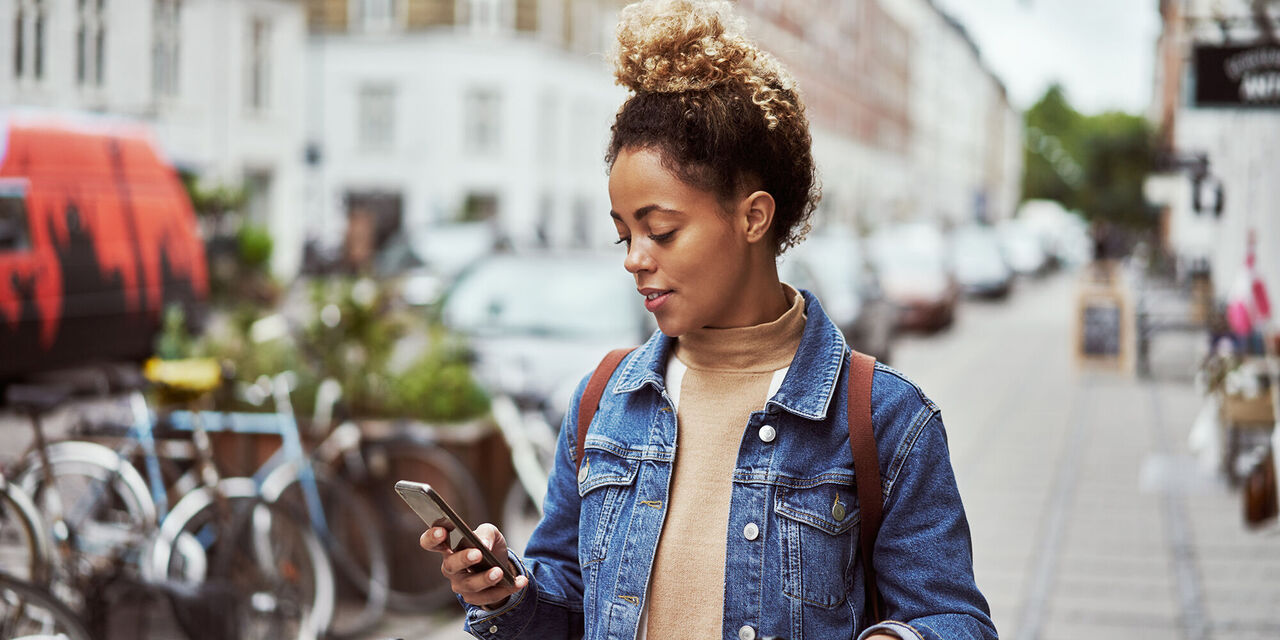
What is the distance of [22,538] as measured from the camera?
440 centimetres

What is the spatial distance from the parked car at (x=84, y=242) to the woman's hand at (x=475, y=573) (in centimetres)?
961

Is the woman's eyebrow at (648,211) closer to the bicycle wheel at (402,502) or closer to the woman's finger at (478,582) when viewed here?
the woman's finger at (478,582)

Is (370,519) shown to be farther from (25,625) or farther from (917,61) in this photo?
(917,61)

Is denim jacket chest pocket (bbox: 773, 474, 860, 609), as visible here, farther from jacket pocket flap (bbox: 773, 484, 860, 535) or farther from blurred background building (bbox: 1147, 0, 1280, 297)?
blurred background building (bbox: 1147, 0, 1280, 297)

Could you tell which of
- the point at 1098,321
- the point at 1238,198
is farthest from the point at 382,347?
the point at 1238,198

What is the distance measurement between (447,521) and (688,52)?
2.28ft

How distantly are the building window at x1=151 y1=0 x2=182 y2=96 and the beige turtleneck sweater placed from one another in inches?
390

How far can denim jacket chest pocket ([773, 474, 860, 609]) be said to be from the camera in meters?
1.78

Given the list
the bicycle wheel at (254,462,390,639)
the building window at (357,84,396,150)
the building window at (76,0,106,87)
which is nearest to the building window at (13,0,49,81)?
the building window at (76,0,106,87)

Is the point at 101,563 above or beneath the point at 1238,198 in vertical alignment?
beneath

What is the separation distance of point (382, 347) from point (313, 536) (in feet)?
4.56

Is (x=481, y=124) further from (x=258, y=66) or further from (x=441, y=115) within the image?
(x=258, y=66)

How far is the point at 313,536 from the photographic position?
16.6 ft

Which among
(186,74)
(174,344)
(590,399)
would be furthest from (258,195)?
(590,399)
